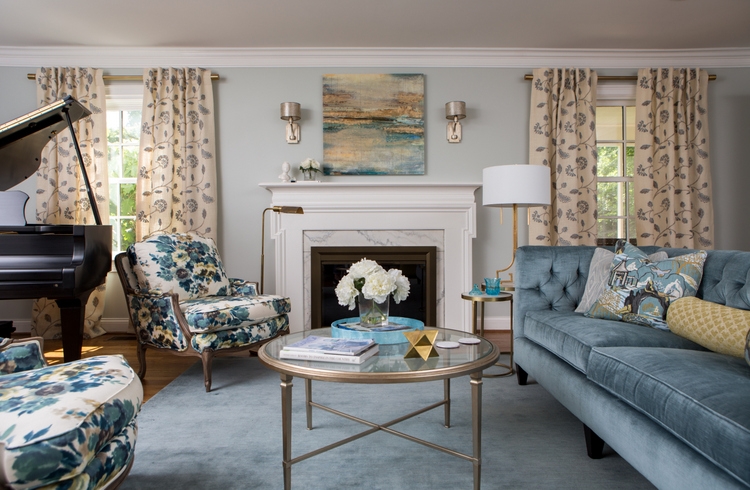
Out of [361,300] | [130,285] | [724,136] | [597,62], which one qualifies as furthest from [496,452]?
[724,136]

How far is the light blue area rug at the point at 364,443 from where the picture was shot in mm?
1627

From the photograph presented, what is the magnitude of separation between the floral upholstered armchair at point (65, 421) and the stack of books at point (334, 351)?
0.47m

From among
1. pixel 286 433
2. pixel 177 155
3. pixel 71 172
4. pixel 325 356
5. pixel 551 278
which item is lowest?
pixel 286 433

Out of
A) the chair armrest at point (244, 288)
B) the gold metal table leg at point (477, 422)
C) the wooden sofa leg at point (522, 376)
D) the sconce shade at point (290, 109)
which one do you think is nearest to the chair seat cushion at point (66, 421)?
the gold metal table leg at point (477, 422)

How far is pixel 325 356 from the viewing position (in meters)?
1.56

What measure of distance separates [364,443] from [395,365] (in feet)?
1.91

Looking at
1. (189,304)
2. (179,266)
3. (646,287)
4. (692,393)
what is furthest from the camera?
(179,266)

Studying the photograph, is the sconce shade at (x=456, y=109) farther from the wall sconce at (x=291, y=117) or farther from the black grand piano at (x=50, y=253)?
the black grand piano at (x=50, y=253)

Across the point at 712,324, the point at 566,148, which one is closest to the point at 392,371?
the point at 712,324

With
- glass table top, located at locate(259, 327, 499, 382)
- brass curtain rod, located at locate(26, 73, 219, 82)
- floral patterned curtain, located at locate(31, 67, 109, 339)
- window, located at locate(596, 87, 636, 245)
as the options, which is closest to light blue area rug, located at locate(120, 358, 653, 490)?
glass table top, located at locate(259, 327, 499, 382)

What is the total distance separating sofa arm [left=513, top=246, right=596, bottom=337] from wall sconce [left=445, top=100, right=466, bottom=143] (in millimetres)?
1852

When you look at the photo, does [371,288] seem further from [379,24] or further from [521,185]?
[379,24]

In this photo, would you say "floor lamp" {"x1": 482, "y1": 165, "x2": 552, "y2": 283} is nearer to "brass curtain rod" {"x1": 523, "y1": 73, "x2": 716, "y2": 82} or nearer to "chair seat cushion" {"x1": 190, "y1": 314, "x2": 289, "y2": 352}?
"chair seat cushion" {"x1": 190, "y1": 314, "x2": 289, "y2": 352}

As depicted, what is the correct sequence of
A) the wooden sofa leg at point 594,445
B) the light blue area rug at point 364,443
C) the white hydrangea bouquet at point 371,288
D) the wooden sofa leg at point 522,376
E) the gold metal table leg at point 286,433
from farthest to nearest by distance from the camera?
the wooden sofa leg at point 522,376, the white hydrangea bouquet at point 371,288, the wooden sofa leg at point 594,445, the light blue area rug at point 364,443, the gold metal table leg at point 286,433
